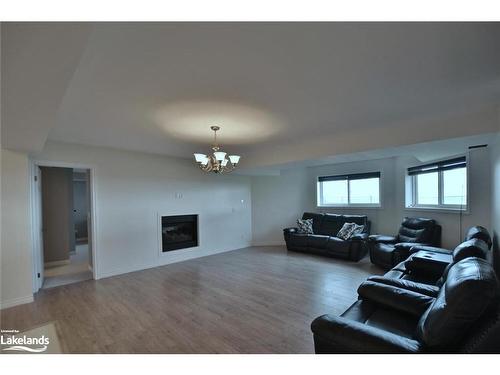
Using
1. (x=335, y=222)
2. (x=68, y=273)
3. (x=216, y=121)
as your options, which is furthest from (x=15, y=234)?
(x=335, y=222)

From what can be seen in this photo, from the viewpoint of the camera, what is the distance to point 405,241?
4637 millimetres

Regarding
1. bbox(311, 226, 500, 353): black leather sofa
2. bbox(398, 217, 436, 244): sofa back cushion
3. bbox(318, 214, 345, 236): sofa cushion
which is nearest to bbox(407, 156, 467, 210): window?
bbox(398, 217, 436, 244): sofa back cushion

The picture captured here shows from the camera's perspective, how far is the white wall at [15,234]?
3.14 meters

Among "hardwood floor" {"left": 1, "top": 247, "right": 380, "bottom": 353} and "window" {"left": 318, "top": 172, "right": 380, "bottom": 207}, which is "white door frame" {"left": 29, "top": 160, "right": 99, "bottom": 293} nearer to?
"hardwood floor" {"left": 1, "top": 247, "right": 380, "bottom": 353}

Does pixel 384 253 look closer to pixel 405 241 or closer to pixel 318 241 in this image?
pixel 405 241

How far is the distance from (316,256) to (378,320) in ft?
12.2

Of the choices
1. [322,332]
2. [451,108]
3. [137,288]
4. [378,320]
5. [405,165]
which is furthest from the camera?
[405,165]

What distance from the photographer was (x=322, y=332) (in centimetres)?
153

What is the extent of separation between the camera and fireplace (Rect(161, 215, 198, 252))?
518 cm

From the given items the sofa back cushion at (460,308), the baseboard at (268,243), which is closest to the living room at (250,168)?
the sofa back cushion at (460,308)

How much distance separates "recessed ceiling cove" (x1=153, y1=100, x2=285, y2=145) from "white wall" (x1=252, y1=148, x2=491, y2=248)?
3.04 metres

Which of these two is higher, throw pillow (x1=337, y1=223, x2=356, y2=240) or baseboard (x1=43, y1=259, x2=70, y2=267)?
throw pillow (x1=337, y1=223, x2=356, y2=240)

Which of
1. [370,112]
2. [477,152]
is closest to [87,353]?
[370,112]
